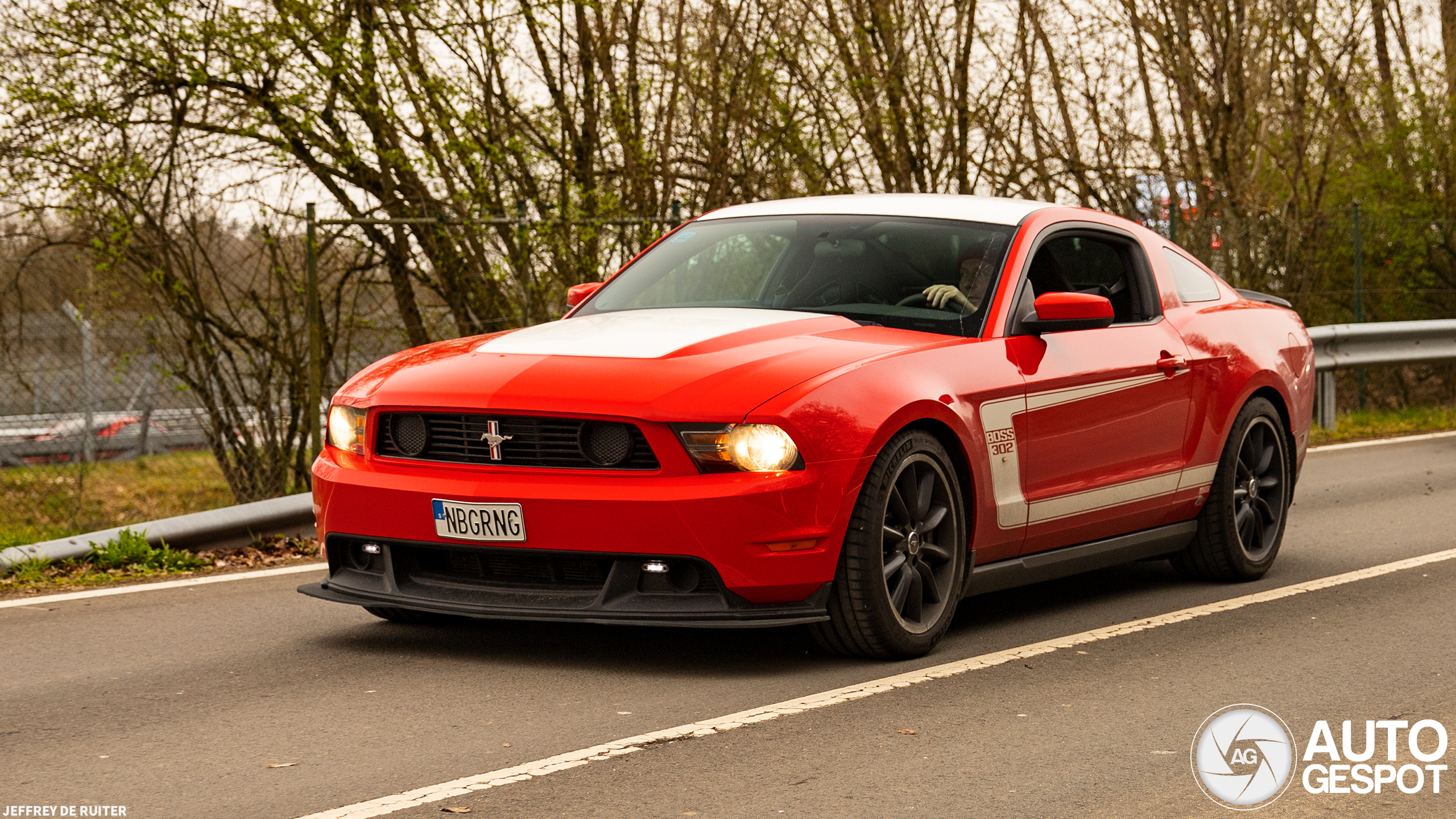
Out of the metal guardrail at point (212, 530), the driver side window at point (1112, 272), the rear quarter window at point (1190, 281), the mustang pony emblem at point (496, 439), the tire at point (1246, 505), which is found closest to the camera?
the mustang pony emblem at point (496, 439)

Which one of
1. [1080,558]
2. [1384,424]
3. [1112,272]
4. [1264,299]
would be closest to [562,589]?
[1080,558]

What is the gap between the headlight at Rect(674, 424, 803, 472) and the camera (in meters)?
5.10

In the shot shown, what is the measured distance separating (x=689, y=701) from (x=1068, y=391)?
81.4 inches

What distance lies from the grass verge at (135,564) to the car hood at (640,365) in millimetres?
2433

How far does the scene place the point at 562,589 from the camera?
5293mm

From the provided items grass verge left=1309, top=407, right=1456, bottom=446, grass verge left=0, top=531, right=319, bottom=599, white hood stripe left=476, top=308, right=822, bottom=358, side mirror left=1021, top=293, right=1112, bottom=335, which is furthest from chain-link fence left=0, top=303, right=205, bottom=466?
grass verge left=1309, top=407, right=1456, bottom=446

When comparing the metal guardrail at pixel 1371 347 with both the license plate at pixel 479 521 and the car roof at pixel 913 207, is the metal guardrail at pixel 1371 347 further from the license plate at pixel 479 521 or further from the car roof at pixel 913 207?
the license plate at pixel 479 521

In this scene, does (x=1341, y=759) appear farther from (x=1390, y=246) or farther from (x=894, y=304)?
(x=1390, y=246)

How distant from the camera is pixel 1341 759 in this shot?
446 centimetres

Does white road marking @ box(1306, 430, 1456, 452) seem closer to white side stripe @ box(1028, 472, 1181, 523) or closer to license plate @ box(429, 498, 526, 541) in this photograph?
white side stripe @ box(1028, 472, 1181, 523)

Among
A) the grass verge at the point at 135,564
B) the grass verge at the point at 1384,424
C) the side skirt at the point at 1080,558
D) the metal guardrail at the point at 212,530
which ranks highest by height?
the metal guardrail at the point at 212,530

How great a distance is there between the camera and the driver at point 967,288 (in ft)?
20.2

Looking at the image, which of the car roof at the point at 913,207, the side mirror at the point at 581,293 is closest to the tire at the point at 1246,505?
the car roof at the point at 913,207
